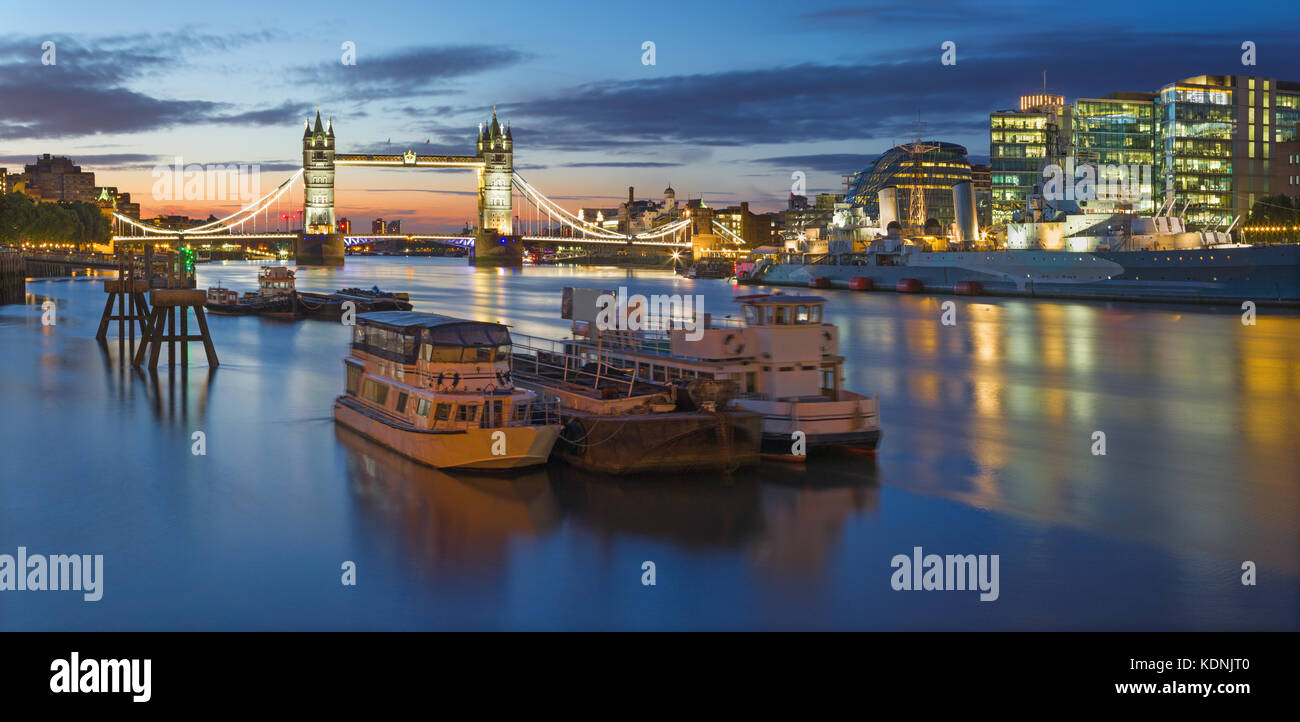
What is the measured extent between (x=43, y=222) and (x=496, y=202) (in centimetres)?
7634

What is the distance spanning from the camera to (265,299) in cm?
5534

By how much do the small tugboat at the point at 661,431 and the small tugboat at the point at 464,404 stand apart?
46 cm

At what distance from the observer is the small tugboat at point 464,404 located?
674 inches

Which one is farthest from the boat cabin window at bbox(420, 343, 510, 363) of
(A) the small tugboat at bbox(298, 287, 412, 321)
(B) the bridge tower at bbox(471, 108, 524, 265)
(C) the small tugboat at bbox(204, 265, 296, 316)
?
(B) the bridge tower at bbox(471, 108, 524, 265)

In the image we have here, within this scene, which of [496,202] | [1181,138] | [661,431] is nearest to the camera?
[661,431]

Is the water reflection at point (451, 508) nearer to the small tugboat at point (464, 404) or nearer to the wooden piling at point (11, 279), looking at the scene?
the small tugboat at point (464, 404)

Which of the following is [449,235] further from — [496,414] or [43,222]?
[496,414]

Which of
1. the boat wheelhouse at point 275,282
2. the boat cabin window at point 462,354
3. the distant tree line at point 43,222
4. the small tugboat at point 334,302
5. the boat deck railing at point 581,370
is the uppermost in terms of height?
the distant tree line at point 43,222

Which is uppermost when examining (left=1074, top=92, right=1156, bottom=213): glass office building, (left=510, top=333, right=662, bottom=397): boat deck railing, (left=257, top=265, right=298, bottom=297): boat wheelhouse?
(left=1074, top=92, right=1156, bottom=213): glass office building

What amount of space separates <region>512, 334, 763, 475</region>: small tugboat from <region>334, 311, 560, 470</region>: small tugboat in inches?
18.1

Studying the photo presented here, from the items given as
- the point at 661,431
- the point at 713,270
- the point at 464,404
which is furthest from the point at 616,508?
the point at 713,270

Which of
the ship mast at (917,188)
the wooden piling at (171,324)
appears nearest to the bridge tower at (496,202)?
the ship mast at (917,188)

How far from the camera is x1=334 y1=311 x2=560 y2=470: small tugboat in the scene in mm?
17109

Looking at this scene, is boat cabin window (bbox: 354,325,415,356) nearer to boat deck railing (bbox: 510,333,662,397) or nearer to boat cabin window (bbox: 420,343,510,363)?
boat cabin window (bbox: 420,343,510,363)
